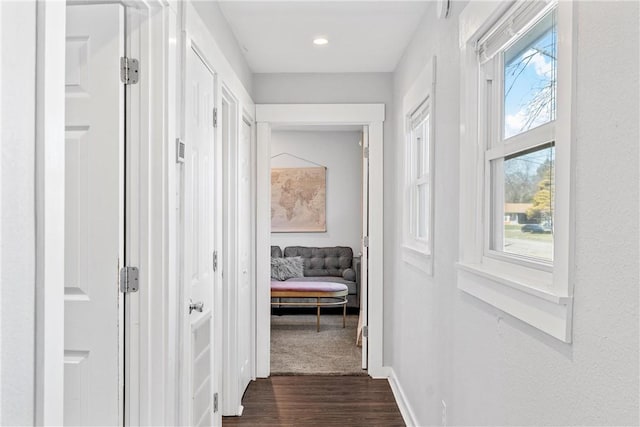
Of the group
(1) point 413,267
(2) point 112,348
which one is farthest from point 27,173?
(1) point 413,267

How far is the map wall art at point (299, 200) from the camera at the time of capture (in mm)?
6883

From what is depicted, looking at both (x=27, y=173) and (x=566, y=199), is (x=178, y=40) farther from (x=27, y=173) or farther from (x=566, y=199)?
(x=566, y=199)

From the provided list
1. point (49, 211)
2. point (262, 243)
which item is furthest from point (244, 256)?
point (49, 211)

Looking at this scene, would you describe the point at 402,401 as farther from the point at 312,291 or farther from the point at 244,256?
the point at 312,291

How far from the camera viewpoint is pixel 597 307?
3.34ft

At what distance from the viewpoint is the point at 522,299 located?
1.37 meters

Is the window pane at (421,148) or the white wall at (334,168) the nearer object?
the window pane at (421,148)

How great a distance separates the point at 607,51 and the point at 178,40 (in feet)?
4.98

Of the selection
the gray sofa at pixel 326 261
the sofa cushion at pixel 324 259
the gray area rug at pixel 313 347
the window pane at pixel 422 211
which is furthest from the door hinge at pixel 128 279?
the sofa cushion at pixel 324 259

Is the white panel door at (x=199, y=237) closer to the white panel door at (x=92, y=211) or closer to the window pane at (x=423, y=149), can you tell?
the white panel door at (x=92, y=211)

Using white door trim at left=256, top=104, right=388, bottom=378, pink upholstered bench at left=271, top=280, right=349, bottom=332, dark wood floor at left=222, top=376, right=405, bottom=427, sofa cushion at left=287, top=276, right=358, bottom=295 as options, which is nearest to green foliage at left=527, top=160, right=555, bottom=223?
dark wood floor at left=222, top=376, right=405, bottom=427

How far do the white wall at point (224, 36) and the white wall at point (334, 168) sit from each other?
306 cm

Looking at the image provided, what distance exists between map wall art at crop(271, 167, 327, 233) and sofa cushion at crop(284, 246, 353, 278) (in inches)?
12.2

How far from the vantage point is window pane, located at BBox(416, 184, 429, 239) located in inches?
123
